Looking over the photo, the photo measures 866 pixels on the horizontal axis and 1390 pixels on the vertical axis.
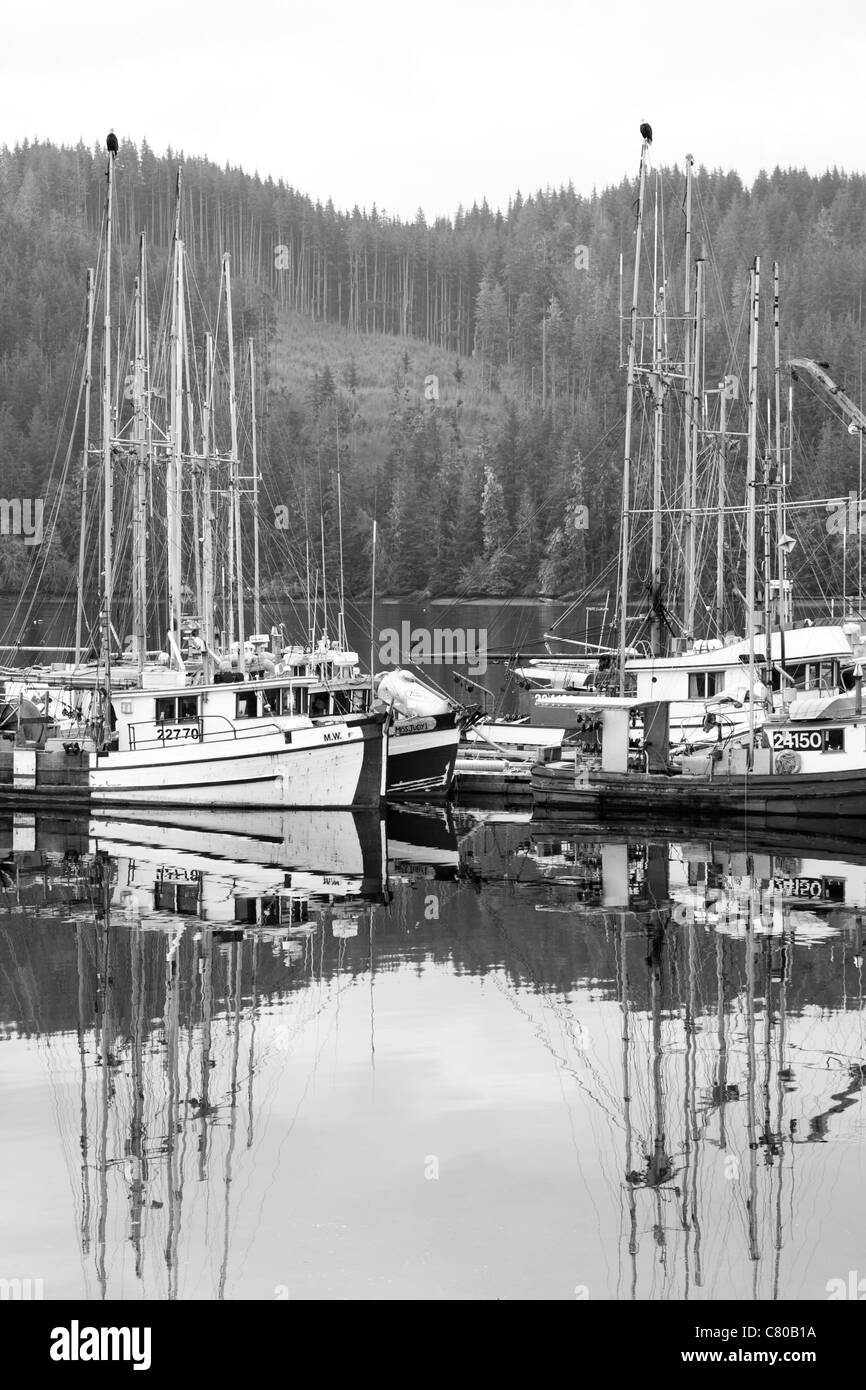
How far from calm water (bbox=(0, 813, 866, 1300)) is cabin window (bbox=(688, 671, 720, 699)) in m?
16.8

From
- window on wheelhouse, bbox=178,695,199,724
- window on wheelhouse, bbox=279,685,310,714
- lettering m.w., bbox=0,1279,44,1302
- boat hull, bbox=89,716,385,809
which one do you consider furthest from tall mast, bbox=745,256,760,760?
lettering m.w., bbox=0,1279,44,1302

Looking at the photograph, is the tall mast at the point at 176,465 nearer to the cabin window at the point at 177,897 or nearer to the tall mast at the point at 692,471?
the cabin window at the point at 177,897

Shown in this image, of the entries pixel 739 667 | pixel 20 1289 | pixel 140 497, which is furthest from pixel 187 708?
pixel 20 1289

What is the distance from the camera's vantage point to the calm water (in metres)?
14.3

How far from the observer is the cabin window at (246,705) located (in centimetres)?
4328

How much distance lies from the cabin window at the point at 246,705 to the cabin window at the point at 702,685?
12.7 meters

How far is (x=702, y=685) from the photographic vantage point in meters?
48.7

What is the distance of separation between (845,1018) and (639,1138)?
5269 millimetres

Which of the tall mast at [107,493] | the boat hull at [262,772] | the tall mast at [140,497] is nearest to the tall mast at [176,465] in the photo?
the tall mast at [140,497]

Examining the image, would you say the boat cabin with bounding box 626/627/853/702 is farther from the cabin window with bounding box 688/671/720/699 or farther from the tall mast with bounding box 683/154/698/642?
the tall mast with bounding box 683/154/698/642

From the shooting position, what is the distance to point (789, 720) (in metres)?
40.7

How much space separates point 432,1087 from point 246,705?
25.5 m

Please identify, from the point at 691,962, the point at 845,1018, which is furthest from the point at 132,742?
the point at 845,1018

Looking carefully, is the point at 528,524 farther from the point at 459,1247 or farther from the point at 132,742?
the point at 459,1247
